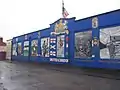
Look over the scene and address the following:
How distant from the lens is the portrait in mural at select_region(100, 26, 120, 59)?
2174 cm

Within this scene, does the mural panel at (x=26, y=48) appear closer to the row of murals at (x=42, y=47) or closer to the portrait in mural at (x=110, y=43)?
the row of murals at (x=42, y=47)

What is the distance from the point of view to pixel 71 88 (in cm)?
1212

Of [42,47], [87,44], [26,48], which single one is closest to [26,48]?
[26,48]

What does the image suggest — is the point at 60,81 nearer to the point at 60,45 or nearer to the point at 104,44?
the point at 104,44

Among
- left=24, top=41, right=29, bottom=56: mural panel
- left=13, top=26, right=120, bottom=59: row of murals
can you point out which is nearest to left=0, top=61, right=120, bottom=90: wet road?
left=13, top=26, right=120, bottom=59: row of murals

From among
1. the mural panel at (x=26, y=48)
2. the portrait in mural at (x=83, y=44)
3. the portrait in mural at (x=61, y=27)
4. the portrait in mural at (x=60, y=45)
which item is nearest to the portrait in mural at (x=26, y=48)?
the mural panel at (x=26, y=48)

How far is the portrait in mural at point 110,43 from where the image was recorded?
2174 centimetres

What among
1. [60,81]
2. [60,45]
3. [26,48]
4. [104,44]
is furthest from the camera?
[26,48]

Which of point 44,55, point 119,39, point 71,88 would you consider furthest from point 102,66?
point 44,55

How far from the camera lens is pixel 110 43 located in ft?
74.0

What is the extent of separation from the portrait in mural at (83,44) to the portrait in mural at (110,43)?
2.01 meters

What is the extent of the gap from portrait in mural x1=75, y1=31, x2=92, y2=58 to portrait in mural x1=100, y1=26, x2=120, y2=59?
2.01 meters

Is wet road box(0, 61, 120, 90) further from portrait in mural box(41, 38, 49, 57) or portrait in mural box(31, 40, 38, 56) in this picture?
portrait in mural box(31, 40, 38, 56)

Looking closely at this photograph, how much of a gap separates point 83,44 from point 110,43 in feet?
15.0
